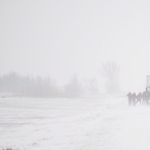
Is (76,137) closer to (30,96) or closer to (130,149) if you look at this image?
(130,149)

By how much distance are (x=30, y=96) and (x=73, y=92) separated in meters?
16.2

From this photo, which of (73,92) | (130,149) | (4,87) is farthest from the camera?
(4,87)

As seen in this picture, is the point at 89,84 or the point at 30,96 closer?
the point at 30,96

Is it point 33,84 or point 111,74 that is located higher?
point 111,74

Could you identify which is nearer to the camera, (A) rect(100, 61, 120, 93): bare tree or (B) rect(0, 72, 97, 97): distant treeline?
(B) rect(0, 72, 97, 97): distant treeline

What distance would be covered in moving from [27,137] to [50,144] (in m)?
2.85

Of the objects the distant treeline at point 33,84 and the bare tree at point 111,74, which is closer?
the distant treeline at point 33,84

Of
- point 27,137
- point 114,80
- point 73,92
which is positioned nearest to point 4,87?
point 73,92

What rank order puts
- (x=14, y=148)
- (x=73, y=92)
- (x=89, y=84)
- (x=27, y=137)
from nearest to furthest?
(x=14, y=148) < (x=27, y=137) < (x=73, y=92) < (x=89, y=84)

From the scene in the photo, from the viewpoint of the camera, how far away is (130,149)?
9289 mm

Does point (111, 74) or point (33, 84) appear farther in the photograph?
point (111, 74)

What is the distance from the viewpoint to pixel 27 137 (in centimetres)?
1320

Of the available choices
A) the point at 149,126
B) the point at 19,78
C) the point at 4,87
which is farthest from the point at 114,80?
the point at 149,126

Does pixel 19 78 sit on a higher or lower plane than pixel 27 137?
higher
